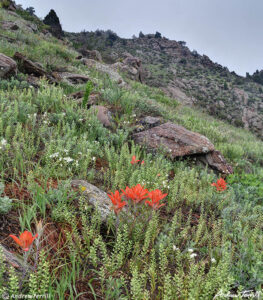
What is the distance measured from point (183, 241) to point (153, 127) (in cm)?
389

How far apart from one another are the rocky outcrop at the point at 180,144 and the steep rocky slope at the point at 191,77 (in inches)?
856

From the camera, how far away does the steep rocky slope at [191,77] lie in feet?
104

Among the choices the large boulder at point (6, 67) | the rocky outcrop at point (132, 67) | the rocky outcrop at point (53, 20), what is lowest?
the large boulder at point (6, 67)

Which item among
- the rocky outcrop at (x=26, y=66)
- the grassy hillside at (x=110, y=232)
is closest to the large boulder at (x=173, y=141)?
the grassy hillside at (x=110, y=232)

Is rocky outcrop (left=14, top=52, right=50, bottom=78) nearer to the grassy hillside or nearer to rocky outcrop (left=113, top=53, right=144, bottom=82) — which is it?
the grassy hillside

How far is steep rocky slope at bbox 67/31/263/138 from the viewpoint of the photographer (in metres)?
31.7

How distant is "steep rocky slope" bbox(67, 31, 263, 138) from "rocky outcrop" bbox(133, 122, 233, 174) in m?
21.7

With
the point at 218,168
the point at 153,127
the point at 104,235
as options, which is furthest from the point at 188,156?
the point at 104,235

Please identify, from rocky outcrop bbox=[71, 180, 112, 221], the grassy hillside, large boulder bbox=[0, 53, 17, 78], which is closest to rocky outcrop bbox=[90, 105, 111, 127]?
the grassy hillside

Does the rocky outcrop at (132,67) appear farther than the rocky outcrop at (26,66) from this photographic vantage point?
Yes

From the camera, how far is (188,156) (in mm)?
5172

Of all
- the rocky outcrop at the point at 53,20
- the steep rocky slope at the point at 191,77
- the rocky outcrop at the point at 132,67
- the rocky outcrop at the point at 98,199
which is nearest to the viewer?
the rocky outcrop at the point at 98,199

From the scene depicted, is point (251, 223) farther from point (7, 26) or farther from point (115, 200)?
point (7, 26)

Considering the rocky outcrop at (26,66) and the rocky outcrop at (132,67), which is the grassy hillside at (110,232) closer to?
the rocky outcrop at (26,66)
